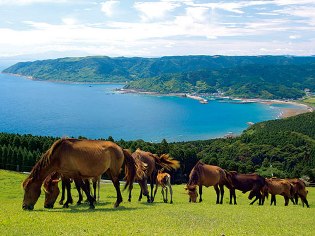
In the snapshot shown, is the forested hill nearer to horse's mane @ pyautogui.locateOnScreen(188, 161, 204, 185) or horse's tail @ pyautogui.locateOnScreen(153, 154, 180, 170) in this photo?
horse's tail @ pyautogui.locateOnScreen(153, 154, 180, 170)

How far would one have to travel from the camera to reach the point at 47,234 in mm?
8820

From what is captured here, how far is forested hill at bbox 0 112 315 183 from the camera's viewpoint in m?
60.9

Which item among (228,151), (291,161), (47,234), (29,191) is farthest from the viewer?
(228,151)

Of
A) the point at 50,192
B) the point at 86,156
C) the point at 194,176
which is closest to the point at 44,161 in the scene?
the point at 86,156

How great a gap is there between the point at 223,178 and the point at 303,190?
6599mm

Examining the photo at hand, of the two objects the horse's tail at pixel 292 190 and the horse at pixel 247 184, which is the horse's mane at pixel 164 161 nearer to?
A: the horse at pixel 247 184

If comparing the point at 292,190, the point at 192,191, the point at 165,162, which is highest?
the point at 165,162

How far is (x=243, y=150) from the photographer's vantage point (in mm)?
117062

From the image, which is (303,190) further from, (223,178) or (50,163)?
(50,163)

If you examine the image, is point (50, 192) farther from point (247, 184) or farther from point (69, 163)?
point (247, 184)

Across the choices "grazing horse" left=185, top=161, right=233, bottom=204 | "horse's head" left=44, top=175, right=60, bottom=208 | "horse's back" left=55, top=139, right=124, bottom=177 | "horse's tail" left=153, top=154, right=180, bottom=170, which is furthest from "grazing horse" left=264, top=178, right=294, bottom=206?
"horse's head" left=44, top=175, right=60, bottom=208

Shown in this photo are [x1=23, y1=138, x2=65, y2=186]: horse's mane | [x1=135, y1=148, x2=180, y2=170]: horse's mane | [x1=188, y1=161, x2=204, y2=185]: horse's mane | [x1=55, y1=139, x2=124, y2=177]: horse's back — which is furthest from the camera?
[x1=188, y1=161, x2=204, y2=185]: horse's mane

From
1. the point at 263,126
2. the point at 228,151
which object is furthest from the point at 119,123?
the point at 228,151

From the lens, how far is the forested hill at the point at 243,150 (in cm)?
6094
